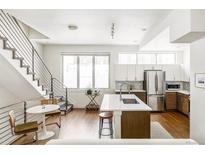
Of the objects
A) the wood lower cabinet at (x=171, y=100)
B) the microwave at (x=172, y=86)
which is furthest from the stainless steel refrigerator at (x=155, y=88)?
the microwave at (x=172, y=86)

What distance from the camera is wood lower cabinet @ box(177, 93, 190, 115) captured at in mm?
5567

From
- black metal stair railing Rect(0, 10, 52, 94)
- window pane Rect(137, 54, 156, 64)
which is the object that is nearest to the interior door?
window pane Rect(137, 54, 156, 64)

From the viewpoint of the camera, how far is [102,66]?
7227mm

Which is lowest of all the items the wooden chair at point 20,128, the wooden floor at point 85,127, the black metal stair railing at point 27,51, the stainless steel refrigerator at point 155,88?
the wooden floor at point 85,127

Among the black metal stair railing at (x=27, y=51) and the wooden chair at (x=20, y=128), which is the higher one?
the black metal stair railing at (x=27, y=51)

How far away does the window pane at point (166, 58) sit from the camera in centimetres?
721

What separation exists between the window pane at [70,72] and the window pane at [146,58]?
303 centimetres

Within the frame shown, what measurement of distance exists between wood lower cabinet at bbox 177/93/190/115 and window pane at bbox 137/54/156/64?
6.23ft

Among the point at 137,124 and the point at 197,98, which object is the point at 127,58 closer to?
the point at 137,124

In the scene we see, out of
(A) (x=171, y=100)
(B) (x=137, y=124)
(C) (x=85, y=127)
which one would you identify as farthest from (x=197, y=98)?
(A) (x=171, y=100)

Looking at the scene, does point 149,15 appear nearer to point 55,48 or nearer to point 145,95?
point 145,95

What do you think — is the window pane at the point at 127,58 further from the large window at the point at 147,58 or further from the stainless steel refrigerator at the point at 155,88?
the stainless steel refrigerator at the point at 155,88

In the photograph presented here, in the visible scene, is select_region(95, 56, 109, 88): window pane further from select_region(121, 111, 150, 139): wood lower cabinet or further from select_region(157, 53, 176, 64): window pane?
select_region(121, 111, 150, 139): wood lower cabinet
